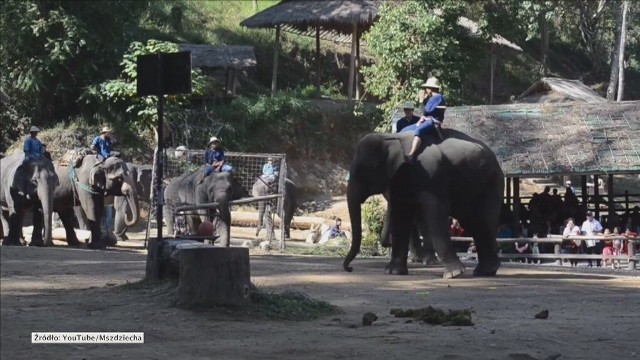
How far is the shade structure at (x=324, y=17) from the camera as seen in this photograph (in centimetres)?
4178

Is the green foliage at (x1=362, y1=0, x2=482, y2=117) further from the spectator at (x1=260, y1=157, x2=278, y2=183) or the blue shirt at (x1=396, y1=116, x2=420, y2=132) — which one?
the blue shirt at (x1=396, y1=116, x2=420, y2=132)

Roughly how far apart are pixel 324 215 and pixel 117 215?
10.6m

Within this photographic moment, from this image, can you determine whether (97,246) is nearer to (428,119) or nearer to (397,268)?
(397,268)

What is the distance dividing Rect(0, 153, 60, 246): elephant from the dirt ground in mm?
4025

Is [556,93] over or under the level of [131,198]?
over

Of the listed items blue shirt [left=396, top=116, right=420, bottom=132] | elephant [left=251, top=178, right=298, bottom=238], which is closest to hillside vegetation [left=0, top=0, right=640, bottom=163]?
elephant [left=251, top=178, right=298, bottom=238]

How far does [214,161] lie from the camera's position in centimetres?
2542

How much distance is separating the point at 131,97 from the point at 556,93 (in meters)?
17.7

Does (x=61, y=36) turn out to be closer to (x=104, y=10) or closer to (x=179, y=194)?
(x=104, y=10)

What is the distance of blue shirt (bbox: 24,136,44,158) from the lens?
2317 centimetres

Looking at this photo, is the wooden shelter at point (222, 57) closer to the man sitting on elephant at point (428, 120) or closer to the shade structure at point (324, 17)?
the shade structure at point (324, 17)

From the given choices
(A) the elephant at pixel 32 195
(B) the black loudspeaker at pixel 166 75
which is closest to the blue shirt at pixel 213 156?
(A) the elephant at pixel 32 195

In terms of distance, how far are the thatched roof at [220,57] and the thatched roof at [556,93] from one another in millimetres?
11540

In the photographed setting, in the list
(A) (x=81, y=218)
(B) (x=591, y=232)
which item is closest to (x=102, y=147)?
(A) (x=81, y=218)
